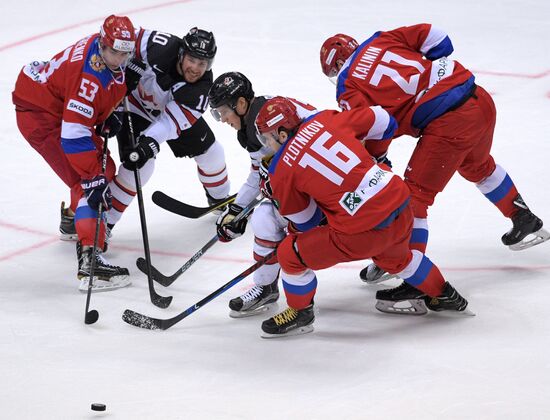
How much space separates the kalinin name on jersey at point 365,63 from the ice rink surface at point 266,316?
36.3 inches

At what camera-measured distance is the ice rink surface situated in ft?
10.5

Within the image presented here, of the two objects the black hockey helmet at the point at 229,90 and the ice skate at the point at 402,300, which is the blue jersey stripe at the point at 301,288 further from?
the black hockey helmet at the point at 229,90

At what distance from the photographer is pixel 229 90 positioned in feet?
12.6

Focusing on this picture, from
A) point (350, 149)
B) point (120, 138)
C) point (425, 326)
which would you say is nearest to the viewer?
point (350, 149)

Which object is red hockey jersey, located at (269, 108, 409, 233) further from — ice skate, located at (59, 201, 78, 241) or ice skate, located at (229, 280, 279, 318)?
ice skate, located at (59, 201, 78, 241)

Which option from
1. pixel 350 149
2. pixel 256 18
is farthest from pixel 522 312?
pixel 256 18

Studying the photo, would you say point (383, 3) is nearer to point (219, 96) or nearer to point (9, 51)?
point (9, 51)

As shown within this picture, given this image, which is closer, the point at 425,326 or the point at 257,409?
the point at 257,409

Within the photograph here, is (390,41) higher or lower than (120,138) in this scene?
higher

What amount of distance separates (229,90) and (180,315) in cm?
90

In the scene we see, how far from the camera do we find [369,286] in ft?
13.9

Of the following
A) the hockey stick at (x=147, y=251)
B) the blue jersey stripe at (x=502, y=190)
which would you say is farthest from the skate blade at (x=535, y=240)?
the hockey stick at (x=147, y=251)

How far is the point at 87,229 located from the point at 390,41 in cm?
153

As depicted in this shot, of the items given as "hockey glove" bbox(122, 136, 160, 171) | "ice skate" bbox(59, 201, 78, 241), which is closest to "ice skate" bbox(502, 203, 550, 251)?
"hockey glove" bbox(122, 136, 160, 171)
